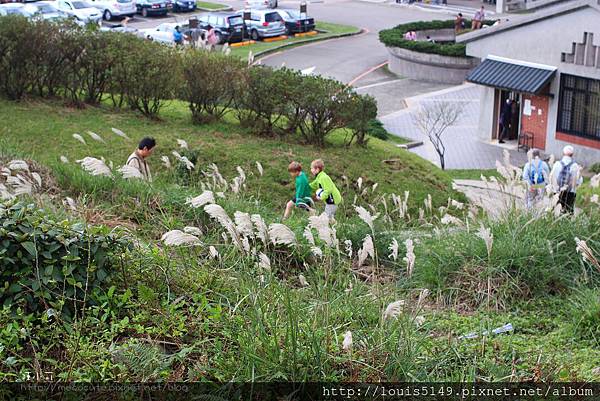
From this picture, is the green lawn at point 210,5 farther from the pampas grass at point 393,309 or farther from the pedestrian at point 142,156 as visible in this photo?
the pampas grass at point 393,309

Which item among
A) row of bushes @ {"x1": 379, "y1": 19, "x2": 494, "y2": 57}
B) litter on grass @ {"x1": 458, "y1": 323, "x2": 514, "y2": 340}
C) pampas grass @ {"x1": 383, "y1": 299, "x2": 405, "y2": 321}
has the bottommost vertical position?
row of bushes @ {"x1": 379, "y1": 19, "x2": 494, "y2": 57}

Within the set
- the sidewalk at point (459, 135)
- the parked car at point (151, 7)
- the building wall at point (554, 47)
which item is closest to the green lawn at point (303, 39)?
the parked car at point (151, 7)

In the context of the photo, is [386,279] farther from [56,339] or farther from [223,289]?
[56,339]

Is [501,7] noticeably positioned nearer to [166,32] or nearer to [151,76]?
[166,32]

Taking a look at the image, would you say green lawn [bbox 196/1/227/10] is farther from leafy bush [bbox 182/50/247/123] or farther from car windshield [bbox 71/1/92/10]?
leafy bush [bbox 182/50/247/123]

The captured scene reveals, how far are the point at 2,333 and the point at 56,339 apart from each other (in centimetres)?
37

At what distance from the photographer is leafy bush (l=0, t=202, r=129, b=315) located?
23.7 feet

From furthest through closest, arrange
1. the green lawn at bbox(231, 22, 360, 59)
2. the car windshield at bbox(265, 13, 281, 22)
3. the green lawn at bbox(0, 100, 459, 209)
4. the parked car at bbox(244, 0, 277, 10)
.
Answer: the parked car at bbox(244, 0, 277, 10) < the car windshield at bbox(265, 13, 281, 22) < the green lawn at bbox(231, 22, 360, 59) < the green lawn at bbox(0, 100, 459, 209)

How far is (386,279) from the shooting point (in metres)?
9.51

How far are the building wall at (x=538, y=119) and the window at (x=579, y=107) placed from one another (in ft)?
1.77

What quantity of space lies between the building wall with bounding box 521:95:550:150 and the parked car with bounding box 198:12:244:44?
695 inches

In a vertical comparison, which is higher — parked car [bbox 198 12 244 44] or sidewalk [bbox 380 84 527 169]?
parked car [bbox 198 12 244 44]

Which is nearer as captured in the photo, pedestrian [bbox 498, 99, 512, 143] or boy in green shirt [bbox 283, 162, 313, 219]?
boy in green shirt [bbox 283, 162, 313, 219]

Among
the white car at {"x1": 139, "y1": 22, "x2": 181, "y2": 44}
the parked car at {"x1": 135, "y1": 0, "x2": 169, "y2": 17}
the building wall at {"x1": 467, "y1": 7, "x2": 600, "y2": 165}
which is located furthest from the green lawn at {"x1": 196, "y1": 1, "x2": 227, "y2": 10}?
the building wall at {"x1": 467, "y1": 7, "x2": 600, "y2": 165}
